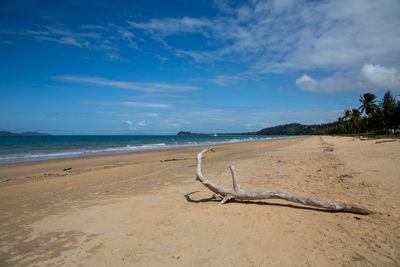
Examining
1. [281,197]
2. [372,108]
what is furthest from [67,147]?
[372,108]

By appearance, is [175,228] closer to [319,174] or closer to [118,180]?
[118,180]

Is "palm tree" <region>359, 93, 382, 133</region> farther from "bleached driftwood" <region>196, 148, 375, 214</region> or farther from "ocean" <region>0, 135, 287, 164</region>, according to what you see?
"bleached driftwood" <region>196, 148, 375, 214</region>

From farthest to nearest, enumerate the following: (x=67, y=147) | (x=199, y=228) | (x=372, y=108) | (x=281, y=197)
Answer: (x=372, y=108) → (x=67, y=147) → (x=281, y=197) → (x=199, y=228)

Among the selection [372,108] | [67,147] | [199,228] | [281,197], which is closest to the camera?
[199,228]

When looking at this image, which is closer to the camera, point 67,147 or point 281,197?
point 281,197

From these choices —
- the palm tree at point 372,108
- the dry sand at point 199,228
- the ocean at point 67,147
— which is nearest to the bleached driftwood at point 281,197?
the dry sand at point 199,228

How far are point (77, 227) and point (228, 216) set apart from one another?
327 cm

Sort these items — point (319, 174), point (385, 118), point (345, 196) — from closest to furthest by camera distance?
point (345, 196) → point (319, 174) → point (385, 118)

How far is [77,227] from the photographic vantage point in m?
4.50

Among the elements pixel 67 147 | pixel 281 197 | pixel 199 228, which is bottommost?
pixel 199 228

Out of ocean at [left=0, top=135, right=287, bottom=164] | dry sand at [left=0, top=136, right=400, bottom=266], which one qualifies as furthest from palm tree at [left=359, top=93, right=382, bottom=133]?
dry sand at [left=0, top=136, right=400, bottom=266]

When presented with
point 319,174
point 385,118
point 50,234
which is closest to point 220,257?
point 50,234

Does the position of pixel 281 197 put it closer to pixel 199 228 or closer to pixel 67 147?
pixel 199 228

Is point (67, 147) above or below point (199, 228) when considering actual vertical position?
above
